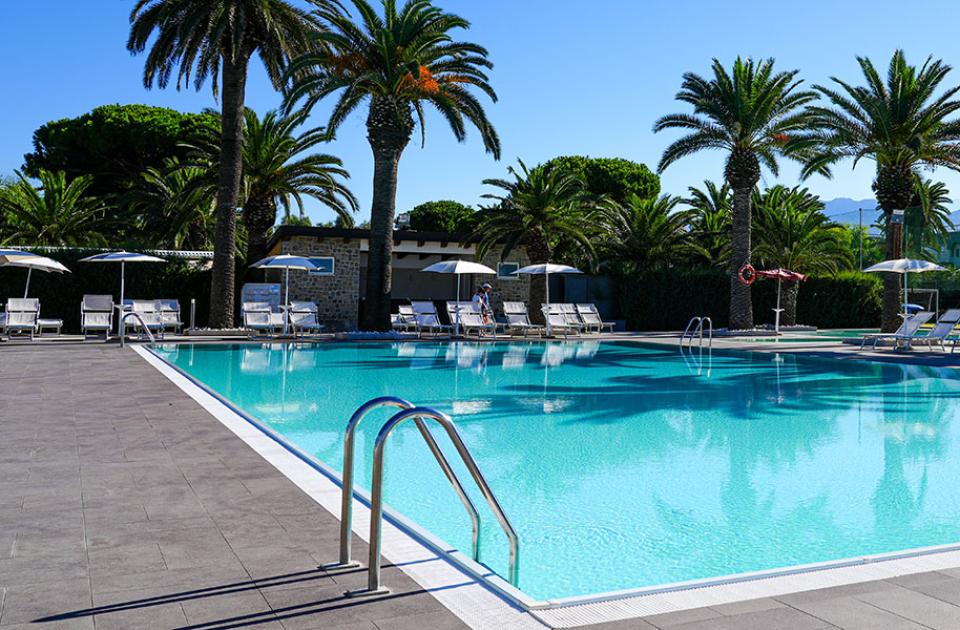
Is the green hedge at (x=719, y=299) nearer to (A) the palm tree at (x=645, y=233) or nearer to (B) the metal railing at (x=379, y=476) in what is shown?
(A) the palm tree at (x=645, y=233)

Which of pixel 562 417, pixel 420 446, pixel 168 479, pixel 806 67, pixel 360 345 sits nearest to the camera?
pixel 168 479

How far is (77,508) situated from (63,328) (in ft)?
69.4

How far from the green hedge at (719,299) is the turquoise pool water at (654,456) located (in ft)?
45.9

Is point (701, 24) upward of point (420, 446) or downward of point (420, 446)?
upward

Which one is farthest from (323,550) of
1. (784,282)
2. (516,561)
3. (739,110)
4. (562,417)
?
(784,282)

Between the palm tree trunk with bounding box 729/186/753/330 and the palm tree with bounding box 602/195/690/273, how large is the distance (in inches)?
113

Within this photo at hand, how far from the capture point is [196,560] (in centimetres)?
382

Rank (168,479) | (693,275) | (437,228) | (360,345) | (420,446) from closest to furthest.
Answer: (168,479), (420,446), (360,345), (693,275), (437,228)

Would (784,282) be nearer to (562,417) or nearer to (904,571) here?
(562,417)

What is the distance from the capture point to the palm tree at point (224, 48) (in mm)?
20391

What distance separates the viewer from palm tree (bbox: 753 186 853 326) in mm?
32406

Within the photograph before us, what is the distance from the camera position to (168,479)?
5453 millimetres

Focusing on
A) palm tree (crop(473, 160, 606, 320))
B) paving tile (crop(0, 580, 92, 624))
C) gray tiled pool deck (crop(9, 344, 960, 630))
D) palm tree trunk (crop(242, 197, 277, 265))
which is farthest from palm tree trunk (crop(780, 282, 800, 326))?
paving tile (crop(0, 580, 92, 624))

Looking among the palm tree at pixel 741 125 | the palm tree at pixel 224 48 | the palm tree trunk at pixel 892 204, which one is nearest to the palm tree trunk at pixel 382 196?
the palm tree at pixel 224 48
